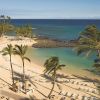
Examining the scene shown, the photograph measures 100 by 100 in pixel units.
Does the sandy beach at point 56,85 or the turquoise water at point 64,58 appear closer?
the sandy beach at point 56,85

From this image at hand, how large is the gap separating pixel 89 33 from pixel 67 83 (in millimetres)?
13014

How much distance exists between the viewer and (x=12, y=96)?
44219 millimetres

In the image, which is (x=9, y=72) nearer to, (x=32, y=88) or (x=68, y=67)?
(x=32, y=88)

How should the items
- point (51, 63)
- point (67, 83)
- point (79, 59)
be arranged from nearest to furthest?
point (51, 63) < point (67, 83) < point (79, 59)

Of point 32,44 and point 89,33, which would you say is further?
point 32,44

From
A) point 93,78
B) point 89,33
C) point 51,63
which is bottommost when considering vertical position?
point 93,78

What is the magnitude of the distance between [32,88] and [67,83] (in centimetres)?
859

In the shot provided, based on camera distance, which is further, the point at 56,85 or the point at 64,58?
the point at 64,58

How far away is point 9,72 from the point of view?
60.1 meters

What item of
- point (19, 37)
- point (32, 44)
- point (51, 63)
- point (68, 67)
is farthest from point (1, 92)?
point (19, 37)

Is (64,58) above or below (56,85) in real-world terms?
above

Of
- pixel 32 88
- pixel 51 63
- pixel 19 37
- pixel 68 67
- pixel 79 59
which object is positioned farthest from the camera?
pixel 19 37

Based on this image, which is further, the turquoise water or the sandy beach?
the turquoise water

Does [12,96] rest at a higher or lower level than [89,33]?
lower
